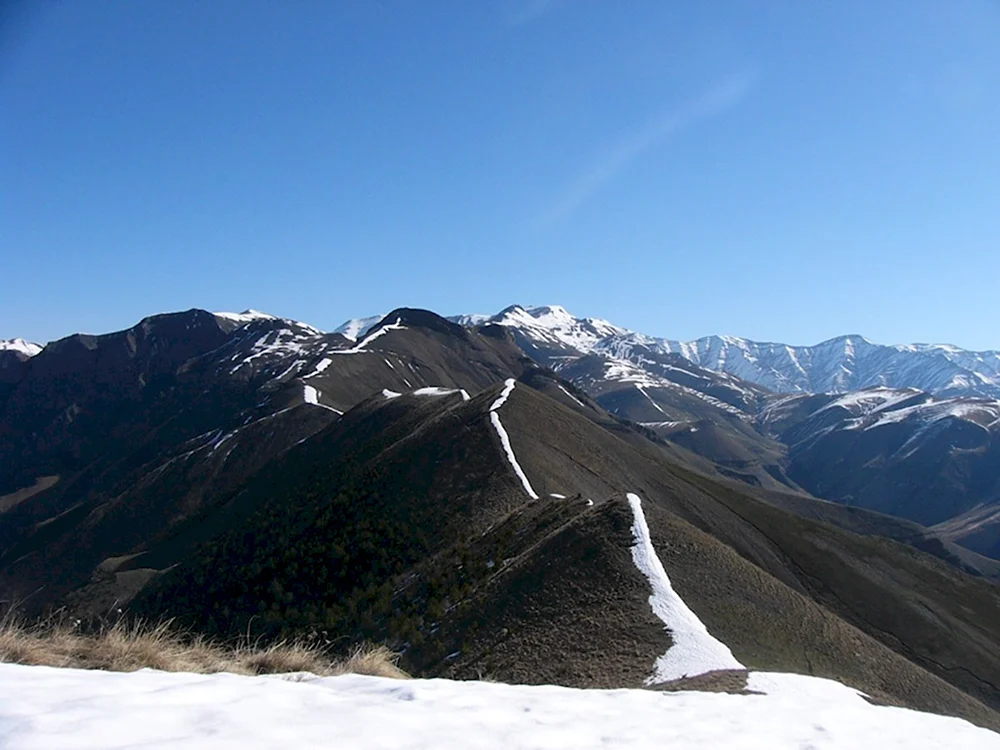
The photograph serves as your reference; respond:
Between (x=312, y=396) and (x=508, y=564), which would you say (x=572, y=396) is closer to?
(x=312, y=396)

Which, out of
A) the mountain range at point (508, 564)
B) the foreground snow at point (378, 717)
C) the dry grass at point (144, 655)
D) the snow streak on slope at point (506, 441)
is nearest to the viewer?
the foreground snow at point (378, 717)

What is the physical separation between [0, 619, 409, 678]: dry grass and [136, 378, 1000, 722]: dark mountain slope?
353 centimetres

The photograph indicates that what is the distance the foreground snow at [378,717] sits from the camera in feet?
20.1

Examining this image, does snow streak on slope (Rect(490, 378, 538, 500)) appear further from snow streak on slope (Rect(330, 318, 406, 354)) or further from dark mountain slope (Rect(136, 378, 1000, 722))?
snow streak on slope (Rect(330, 318, 406, 354))

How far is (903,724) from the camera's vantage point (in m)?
11.7

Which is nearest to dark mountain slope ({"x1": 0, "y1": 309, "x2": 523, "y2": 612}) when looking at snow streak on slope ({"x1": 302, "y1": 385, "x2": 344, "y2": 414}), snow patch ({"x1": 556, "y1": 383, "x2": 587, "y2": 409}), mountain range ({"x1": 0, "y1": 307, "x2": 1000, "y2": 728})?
snow streak on slope ({"x1": 302, "y1": 385, "x2": 344, "y2": 414})

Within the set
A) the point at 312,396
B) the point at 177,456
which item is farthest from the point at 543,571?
the point at 177,456

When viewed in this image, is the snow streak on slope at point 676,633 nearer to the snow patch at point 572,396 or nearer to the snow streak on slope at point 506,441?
the snow streak on slope at point 506,441

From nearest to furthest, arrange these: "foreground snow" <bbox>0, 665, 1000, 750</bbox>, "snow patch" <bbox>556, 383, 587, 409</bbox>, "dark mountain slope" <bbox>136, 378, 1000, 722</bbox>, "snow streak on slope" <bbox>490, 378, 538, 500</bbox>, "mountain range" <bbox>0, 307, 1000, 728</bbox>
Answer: "foreground snow" <bbox>0, 665, 1000, 750</bbox> → "dark mountain slope" <bbox>136, 378, 1000, 722</bbox> → "mountain range" <bbox>0, 307, 1000, 728</bbox> → "snow streak on slope" <bbox>490, 378, 538, 500</bbox> → "snow patch" <bbox>556, 383, 587, 409</bbox>

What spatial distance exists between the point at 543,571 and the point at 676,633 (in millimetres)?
6241

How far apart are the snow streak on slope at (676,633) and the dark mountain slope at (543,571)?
55 centimetres

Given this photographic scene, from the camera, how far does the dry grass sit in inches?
329

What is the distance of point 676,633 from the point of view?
64.6 ft

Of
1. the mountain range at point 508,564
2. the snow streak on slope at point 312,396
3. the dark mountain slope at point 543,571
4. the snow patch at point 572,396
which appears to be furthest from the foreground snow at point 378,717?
the snow patch at point 572,396
